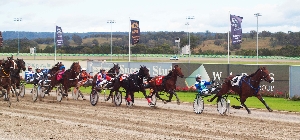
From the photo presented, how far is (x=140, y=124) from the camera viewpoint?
1852 cm

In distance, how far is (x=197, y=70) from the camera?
3678 centimetres

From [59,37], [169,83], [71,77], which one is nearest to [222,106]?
[169,83]

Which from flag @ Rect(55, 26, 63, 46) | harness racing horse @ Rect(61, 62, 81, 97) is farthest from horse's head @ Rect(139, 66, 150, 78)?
flag @ Rect(55, 26, 63, 46)

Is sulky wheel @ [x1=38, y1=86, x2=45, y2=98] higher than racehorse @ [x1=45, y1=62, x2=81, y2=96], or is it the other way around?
racehorse @ [x1=45, y1=62, x2=81, y2=96]

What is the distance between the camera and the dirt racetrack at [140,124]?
15.9m

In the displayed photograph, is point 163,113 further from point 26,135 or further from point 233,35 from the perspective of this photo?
point 233,35

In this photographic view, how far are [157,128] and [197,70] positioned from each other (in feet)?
64.3

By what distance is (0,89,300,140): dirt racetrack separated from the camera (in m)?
→ 15.9

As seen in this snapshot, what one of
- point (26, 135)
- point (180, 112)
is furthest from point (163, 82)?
point (26, 135)

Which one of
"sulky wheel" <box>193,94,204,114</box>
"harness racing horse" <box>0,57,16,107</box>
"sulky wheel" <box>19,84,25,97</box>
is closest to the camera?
"sulky wheel" <box>193,94,204,114</box>

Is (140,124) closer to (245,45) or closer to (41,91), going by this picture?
(41,91)

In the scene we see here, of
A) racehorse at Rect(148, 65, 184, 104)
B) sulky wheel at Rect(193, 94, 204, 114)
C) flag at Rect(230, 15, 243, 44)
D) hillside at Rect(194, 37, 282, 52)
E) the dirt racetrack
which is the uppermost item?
hillside at Rect(194, 37, 282, 52)

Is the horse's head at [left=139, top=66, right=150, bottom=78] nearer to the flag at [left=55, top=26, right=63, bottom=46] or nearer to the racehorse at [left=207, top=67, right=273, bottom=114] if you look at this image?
the racehorse at [left=207, top=67, right=273, bottom=114]

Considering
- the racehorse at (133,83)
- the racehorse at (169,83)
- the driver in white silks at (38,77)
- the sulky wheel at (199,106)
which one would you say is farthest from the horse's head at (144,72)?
the driver in white silks at (38,77)
